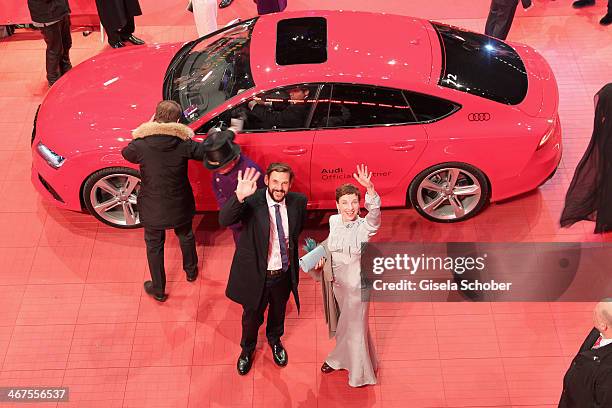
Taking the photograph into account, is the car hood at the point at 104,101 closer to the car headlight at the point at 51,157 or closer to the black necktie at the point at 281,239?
the car headlight at the point at 51,157

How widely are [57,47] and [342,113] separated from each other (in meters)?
3.53

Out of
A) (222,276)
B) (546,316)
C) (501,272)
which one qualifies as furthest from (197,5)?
(546,316)

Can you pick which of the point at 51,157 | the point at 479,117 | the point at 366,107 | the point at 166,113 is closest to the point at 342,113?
the point at 366,107

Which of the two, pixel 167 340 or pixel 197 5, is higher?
pixel 197 5

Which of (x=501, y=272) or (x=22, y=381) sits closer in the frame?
(x=22, y=381)

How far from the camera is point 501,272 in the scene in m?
6.41

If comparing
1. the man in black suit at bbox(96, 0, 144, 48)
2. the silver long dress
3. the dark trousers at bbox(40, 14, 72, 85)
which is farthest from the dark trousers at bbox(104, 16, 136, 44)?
the silver long dress

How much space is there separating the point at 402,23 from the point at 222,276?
2.67m

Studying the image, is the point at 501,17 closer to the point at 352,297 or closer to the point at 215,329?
the point at 352,297

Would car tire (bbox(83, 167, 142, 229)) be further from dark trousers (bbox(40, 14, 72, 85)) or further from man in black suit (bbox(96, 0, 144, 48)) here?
man in black suit (bbox(96, 0, 144, 48))

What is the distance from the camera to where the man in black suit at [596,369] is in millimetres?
4098

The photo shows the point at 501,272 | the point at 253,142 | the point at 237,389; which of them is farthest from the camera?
the point at 501,272

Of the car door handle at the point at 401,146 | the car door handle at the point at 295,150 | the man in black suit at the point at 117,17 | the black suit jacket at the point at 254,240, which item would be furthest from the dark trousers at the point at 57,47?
the black suit jacket at the point at 254,240

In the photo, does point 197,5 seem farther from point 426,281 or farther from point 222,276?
point 426,281
